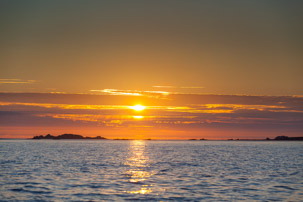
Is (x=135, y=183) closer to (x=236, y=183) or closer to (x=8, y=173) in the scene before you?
(x=236, y=183)

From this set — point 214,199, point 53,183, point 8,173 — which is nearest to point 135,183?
point 53,183

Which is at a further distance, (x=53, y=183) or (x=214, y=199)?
(x=53, y=183)

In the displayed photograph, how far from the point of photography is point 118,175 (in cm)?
6047

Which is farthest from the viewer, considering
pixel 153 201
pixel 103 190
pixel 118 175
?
pixel 118 175

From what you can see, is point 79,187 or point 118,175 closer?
point 79,187

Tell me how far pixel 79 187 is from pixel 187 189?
41.5 feet

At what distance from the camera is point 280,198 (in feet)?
134

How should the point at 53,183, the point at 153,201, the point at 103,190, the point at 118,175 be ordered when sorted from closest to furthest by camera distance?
the point at 153,201 → the point at 103,190 → the point at 53,183 → the point at 118,175

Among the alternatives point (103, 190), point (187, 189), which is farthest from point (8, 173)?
point (187, 189)

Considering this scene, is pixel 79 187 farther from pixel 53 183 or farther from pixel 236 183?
pixel 236 183

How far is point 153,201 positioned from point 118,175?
2238cm

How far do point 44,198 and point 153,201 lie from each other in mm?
10894

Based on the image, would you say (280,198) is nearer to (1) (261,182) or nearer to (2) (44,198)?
(1) (261,182)

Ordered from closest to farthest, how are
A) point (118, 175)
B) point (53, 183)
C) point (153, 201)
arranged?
point (153, 201)
point (53, 183)
point (118, 175)
